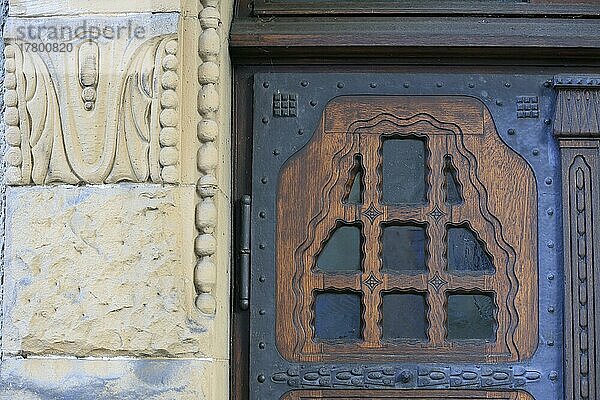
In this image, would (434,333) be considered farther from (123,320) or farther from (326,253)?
(123,320)

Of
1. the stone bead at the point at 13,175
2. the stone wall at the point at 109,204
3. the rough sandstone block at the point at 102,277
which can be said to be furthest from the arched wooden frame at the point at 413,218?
the stone bead at the point at 13,175

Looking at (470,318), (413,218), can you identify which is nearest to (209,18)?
(413,218)

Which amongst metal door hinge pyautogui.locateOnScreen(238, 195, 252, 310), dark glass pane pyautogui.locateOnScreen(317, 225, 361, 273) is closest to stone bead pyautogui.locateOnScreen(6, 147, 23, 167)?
metal door hinge pyautogui.locateOnScreen(238, 195, 252, 310)

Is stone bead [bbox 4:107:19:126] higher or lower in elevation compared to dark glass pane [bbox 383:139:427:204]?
higher

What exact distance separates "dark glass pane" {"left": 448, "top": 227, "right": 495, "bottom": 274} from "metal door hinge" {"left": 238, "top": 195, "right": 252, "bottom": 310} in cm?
48

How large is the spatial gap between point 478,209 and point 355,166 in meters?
0.31

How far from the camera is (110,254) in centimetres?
228

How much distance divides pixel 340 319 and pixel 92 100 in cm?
78

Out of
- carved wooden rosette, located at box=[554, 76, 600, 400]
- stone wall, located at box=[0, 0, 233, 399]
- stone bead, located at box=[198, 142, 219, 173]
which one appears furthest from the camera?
carved wooden rosette, located at box=[554, 76, 600, 400]

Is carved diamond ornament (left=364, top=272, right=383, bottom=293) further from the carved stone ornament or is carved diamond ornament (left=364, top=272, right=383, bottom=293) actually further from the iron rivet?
the carved stone ornament

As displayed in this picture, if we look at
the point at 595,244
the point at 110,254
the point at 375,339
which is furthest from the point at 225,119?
the point at 595,244

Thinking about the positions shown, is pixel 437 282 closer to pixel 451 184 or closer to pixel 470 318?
pixel 470 318

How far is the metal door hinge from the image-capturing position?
102 inches

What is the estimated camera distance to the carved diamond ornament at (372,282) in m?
Answer: 2.59
